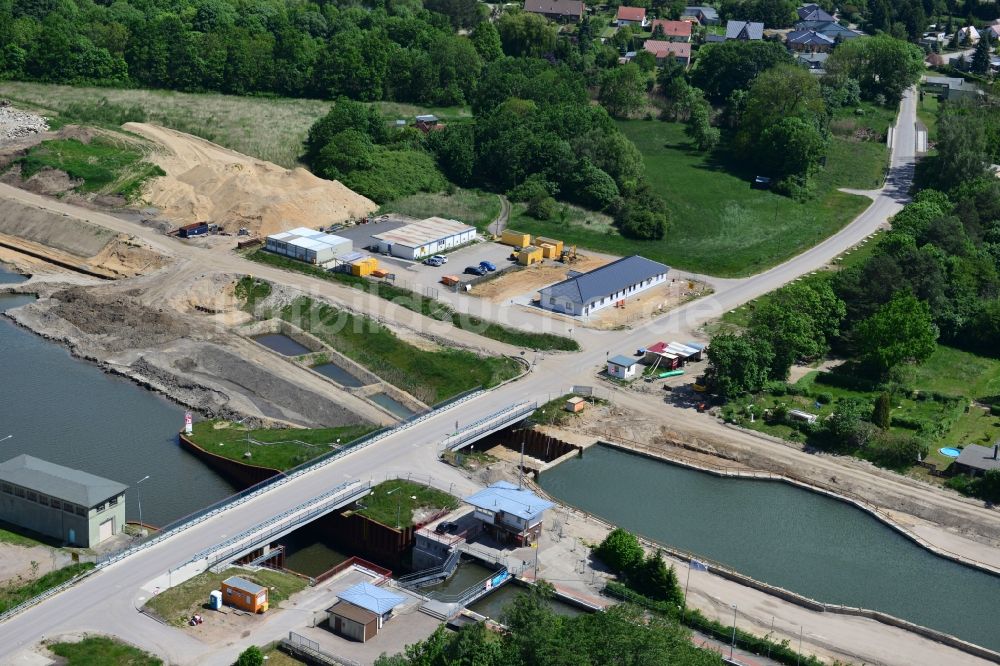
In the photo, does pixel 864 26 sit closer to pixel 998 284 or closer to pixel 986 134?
pixel 986 134

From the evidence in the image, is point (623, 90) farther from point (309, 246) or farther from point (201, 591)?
point (201, 591)

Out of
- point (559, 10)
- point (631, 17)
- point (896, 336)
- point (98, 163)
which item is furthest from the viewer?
point (631, 17)

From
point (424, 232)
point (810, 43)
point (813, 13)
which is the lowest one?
point (424, 232)

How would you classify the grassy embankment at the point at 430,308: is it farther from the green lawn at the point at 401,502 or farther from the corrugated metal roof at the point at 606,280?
the green lawn at the point at 401,502

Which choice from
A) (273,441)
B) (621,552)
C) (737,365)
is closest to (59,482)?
(273,441)

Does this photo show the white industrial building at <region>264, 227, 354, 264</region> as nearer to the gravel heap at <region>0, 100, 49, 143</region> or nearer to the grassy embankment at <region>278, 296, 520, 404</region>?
the grassy embankment at <region>278, 296, 520, 404</region>

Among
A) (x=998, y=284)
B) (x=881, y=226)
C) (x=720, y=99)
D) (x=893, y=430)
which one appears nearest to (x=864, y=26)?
(x=720, y=99)
